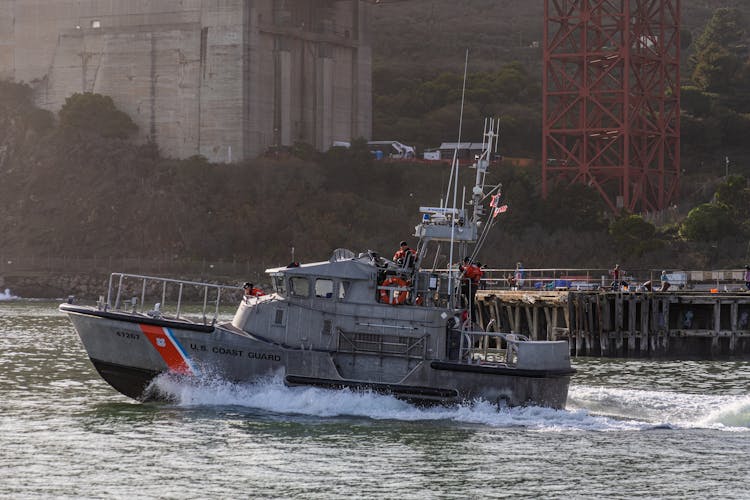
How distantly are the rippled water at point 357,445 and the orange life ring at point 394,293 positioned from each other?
6.91 ft

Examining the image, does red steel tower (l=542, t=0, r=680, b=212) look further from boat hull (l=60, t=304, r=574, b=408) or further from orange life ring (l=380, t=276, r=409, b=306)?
boat hull (l=60, t=304, r=574, b=408)

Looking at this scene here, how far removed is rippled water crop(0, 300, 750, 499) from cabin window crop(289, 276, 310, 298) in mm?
2028

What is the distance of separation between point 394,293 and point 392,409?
251cm

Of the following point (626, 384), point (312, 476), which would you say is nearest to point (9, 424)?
point (312, 476)

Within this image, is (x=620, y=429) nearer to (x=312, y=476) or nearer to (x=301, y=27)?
(x=312, y=476)

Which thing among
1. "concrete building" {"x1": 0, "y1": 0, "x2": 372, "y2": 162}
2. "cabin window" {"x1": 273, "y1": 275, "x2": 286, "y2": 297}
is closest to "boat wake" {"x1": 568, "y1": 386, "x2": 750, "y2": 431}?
"cabin window" {"x1": 273, "y1": 275, "x2": 286, "y2": 297}

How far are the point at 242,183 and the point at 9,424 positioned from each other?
64365 millimetres

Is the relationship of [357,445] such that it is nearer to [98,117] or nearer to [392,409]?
[392,409]

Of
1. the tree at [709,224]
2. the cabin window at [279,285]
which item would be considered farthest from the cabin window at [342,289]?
the tree at [709,224]

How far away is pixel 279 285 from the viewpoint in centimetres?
3014

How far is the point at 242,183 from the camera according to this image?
92625 millimetres

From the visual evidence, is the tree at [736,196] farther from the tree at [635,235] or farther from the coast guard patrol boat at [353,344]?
the coast guard patrol boat at [353,344]

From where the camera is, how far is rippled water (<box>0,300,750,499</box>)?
23.4m

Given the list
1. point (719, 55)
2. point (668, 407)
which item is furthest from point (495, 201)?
point (719, 55)
